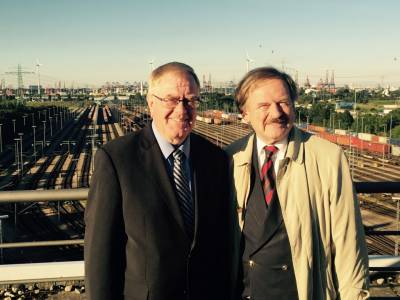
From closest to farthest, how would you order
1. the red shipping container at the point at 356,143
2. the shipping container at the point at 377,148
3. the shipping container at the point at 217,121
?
the shipping container at the point at 377,148, the red shipping container at the point at 356,143, the shipping container at the point at 217,121

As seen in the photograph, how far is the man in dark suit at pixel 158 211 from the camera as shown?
1.34m

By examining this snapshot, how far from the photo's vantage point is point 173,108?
4.58 ft

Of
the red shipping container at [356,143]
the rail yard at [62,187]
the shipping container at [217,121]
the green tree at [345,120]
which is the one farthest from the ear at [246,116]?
the shipping container at [217,121]

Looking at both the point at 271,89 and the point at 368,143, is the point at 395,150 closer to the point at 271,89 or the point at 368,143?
the point at 368,143

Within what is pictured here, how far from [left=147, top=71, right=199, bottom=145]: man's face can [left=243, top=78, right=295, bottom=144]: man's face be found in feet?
0.64

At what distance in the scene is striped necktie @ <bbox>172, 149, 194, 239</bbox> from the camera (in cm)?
140

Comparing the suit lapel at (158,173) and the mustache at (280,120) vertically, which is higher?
the mustache at (280,120)

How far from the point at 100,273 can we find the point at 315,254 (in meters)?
0.65

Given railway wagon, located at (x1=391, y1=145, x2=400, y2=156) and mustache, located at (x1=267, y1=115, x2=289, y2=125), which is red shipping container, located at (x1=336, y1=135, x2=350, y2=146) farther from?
mustache, located at (x1=267, y1=115, x2=289, y2=125)

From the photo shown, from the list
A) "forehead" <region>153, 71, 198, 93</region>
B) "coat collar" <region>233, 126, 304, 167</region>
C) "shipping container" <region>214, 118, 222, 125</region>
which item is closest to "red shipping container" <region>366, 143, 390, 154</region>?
"shipping container" <region>214, 118, 222, 125</region>

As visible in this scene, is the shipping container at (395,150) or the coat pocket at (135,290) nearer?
the coat pocket at (135,290)

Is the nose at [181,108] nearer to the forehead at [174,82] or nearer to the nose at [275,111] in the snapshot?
the forehead at [174,82]

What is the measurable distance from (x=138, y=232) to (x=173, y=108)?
379 millimetres

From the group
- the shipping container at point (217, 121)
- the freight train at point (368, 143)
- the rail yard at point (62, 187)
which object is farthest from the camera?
the shipping container at point (217, 121)
